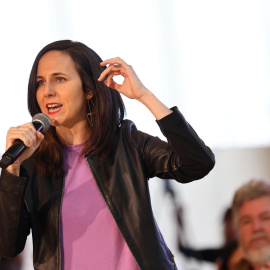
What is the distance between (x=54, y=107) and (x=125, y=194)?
37cm

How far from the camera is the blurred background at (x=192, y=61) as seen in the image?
10.8ft

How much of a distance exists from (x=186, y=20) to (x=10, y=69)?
4.25 feet

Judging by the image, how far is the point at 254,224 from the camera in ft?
5.72

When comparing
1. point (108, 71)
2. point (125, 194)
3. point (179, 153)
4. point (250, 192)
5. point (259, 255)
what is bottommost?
point (259, 255)

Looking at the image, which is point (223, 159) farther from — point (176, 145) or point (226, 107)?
point (176, 145)

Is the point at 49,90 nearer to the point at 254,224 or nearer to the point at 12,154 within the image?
the point at 12,154

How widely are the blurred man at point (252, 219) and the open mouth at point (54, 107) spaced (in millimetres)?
693

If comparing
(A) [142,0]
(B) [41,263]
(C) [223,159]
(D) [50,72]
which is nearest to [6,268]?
(B) [41,263]

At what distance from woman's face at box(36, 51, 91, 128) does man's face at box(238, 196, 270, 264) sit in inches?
25.3

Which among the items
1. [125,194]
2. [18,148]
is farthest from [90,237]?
[18,148]

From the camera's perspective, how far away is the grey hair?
68.8 inches

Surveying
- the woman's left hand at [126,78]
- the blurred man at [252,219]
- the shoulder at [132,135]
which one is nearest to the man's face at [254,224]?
the blurred man at [252,219]

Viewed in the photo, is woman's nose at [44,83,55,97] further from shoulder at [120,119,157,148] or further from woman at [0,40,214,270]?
shoulder at [120,119,157,148]

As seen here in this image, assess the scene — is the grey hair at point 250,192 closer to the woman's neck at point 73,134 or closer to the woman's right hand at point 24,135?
the woman's neck at point 73,134
